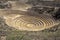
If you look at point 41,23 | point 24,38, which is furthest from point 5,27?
point 41,23

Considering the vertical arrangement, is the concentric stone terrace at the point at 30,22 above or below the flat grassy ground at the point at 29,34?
above

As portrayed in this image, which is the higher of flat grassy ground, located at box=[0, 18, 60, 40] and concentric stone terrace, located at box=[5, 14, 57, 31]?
concentric stone terrace, located at box=[5, 14, 57, 31]

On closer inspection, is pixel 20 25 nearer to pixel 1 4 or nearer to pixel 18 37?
pixel 18 37

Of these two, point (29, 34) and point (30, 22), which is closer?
point (29, 34)
